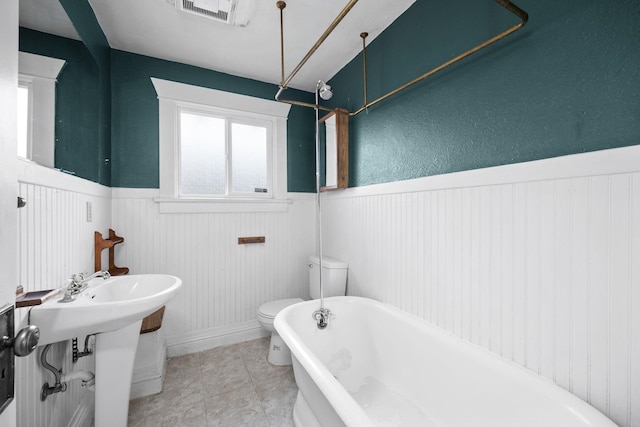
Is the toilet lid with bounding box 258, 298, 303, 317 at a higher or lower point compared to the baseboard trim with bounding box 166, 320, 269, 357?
higher

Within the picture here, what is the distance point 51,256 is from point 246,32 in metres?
1.75

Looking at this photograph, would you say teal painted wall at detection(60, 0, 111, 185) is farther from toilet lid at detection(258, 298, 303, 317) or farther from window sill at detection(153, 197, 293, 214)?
toilet lid at detection(258, 298, 303, 317)

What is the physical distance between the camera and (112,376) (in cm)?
128

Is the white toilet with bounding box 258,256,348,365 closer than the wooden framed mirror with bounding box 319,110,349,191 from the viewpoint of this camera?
Yes

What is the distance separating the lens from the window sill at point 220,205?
2.19 metres

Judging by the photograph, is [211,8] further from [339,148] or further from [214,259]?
[214,259]

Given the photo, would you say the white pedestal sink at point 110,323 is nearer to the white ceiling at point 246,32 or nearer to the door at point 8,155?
the door at point 8,155

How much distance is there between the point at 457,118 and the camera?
4.52 ft

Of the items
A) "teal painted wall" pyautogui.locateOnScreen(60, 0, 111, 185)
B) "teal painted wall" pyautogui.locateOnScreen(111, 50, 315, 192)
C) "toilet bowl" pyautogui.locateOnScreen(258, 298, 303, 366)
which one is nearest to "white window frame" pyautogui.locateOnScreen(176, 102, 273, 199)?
"teal painted wall" pyautogui.locateOnScreen(111, 50, 315, 192)

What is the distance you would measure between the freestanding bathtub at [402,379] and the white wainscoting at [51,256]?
0.96 m

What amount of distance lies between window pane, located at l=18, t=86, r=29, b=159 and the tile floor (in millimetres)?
1485

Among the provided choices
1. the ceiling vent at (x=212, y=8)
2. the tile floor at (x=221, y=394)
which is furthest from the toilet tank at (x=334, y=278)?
the ceiling vent at (x=212, y=8)

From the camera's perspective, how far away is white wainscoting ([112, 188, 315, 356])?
2.11 m

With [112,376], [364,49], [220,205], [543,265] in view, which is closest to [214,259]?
[220,205]
